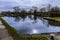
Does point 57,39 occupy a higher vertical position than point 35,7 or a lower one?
higher

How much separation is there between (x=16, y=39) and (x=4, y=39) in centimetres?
59

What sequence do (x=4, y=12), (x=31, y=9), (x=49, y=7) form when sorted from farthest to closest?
(x=4, y=12) → (x=31, y=9) → (x=49, y=7)

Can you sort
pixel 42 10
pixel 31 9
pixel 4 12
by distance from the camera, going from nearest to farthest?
pixel 42 10 → pixel 31 9 → pixel 4 12

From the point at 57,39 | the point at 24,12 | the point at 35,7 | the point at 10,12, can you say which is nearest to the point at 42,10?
the point at 35,7

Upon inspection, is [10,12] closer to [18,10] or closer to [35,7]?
[18,10]

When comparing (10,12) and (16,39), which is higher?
(16,39)

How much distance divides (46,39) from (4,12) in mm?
84337

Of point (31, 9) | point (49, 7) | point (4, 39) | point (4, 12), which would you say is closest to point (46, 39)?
point (4, 39)

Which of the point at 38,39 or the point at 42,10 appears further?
the point at 42,10

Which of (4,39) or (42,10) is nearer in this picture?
(4,39)

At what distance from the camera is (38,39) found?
845cm


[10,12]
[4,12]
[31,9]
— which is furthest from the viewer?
[4,12]

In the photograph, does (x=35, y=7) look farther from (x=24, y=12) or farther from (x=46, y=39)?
(x=46, y=39)

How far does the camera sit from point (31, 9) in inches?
2968
